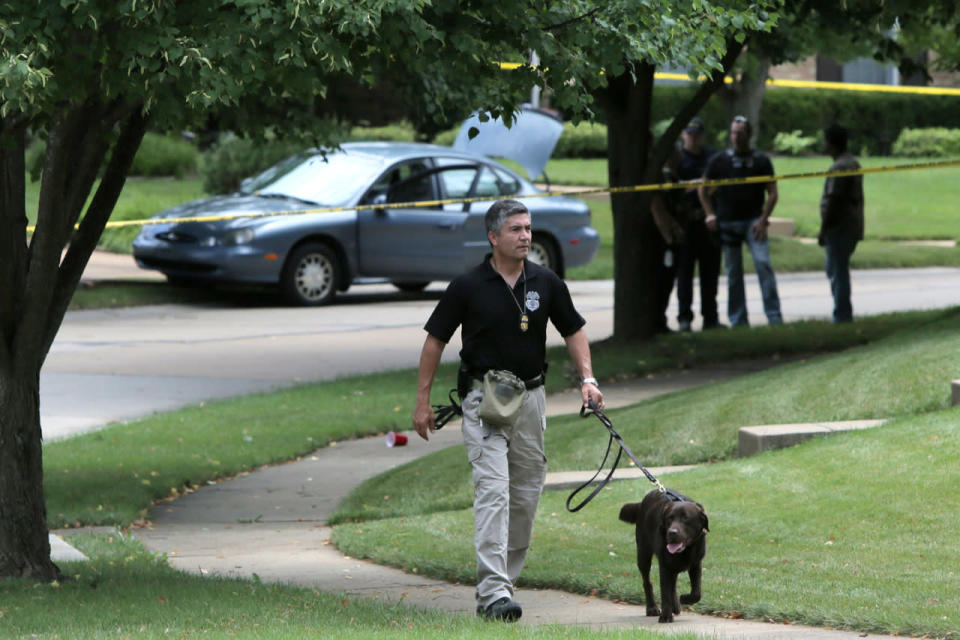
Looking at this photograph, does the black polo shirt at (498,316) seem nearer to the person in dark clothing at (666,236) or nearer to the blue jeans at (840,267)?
the person in dark clothing at (666,236)

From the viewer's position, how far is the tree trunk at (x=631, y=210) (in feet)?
46.6

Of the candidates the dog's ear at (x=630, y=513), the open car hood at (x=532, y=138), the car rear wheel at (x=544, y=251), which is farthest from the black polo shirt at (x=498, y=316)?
the car rear wheel at (x=544, y=251)

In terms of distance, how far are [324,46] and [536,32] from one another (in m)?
1.29

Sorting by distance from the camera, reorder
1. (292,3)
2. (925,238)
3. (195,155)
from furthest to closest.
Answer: (195,155) → (925,238) → (292,3)

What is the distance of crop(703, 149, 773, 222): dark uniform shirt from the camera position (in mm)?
14883

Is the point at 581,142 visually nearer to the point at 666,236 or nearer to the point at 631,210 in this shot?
the point at 666,236

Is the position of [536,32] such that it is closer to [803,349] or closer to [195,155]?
[803,349]

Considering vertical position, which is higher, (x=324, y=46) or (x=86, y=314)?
(x=324, y=46)

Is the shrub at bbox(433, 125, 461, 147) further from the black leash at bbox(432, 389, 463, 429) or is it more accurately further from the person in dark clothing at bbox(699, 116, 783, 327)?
the black leash at bbox(432, 389, 463, 429)

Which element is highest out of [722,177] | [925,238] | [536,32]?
[536,32]

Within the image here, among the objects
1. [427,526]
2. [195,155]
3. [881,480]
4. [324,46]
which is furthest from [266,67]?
[195,155]

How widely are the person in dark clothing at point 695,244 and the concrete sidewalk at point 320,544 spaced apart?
12.6 feet

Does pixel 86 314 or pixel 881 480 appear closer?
pixel 881 480

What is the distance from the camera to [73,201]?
7207 millimetres
